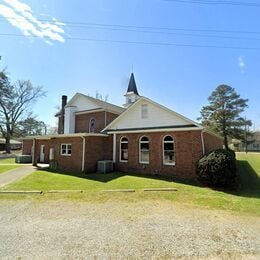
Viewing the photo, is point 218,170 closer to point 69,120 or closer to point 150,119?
point 150,119

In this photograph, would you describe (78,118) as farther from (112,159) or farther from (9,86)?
(9,86)

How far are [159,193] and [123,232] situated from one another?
4968 mm

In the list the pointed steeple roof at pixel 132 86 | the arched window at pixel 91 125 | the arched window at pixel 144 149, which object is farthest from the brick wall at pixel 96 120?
the pointed steeple roof at pixel 132 86

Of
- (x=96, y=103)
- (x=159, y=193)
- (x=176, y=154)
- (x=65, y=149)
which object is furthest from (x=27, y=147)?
(x=159, y=193)

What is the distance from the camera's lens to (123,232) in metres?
5.80

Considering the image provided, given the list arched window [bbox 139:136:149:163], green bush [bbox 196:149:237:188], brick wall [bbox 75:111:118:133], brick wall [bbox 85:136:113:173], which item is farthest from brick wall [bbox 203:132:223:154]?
brick wall [bbox 75:111:118:133]

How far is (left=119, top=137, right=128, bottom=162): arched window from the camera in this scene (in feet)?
56.1

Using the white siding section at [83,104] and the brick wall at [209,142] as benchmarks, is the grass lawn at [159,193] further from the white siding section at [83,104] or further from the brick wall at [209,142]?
the white siding section at [83,104]

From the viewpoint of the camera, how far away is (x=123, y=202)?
895cm

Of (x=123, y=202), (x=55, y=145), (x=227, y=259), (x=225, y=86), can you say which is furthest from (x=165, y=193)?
(x=225, y=86)

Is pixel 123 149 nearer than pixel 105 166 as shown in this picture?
No

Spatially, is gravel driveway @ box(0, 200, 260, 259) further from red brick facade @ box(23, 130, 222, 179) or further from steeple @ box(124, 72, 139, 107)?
steeple @ box(124, 72, 139, 107)

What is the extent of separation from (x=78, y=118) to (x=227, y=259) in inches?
864

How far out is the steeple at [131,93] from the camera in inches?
1309
